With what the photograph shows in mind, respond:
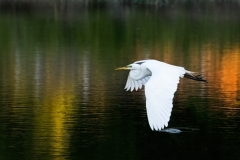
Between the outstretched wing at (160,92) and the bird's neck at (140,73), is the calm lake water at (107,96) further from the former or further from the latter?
the outstretched wing at (160,92)

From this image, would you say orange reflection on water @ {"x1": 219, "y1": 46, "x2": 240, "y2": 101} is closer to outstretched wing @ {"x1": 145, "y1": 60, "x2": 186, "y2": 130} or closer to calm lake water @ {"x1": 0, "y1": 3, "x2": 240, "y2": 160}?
calm lake water @ {"x1": 0, "y1": 3, "x2": 240, "y2": 160}

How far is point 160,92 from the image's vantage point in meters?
9.62

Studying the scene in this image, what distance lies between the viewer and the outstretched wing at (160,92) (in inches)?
347

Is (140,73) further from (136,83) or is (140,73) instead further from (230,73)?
(230,73)

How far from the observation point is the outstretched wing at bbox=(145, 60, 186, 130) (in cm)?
882

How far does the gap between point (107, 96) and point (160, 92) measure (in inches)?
330

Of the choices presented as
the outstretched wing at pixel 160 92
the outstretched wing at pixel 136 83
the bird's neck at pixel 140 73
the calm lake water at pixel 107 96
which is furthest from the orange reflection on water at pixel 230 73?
the outstretched wing at pixel 160 92

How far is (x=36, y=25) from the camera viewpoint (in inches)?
1700

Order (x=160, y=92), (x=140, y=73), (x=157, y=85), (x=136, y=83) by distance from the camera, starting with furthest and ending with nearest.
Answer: (x=136, y=83) → (x=140, y=73) → (x=157, y=85) → (x=160, y=92)

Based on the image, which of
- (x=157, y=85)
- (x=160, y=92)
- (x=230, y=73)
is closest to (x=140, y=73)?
(x=157, y=85)

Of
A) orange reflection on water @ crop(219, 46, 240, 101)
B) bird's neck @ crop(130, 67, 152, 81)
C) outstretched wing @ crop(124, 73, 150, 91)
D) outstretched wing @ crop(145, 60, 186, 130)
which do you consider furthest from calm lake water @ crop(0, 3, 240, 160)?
outstretched wing @ crop(145, 60, 186, 130)

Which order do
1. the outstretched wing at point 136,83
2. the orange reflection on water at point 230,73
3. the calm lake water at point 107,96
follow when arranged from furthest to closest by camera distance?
the orange reflection on water at point 230,73 → the calm lake water at point 107,96 → the outstretched wing at point 136,83

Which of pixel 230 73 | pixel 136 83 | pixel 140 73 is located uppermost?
pixel 140 73

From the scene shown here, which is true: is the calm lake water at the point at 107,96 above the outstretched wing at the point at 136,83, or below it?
below
